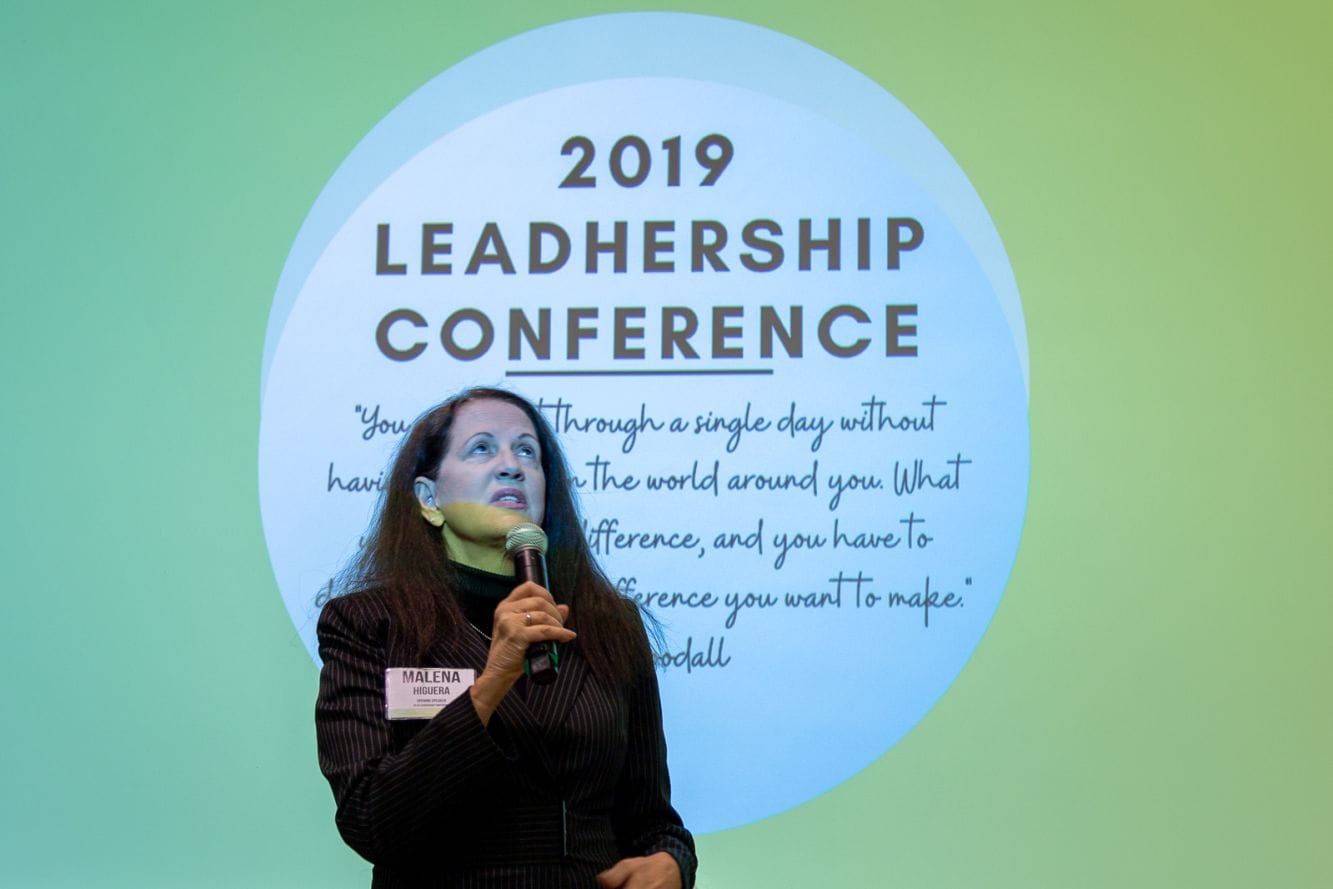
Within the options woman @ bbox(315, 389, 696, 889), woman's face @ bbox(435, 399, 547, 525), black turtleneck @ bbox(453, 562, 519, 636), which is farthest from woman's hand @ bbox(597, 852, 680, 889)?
woman's face @ bbox(435, 399, 547, 525)

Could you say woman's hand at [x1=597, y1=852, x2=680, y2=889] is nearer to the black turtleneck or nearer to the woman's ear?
the black turtleneck

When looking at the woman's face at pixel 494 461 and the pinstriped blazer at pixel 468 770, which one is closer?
the pinstriped blazer at pixel 468 770

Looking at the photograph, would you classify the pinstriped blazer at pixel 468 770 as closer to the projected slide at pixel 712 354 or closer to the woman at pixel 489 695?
the woman at pixel 489 695

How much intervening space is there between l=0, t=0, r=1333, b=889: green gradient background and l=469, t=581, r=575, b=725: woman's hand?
93cm

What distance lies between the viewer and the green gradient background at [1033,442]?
2861 mm

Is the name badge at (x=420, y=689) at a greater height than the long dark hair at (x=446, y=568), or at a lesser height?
lesser

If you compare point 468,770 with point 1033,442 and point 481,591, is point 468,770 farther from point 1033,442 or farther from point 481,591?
point 1033,442

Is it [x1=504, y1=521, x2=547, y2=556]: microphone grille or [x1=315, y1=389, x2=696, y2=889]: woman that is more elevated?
[x1=504, y1=521, x2=547, y2=556]: microphone grille

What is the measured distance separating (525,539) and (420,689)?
0.80 feet

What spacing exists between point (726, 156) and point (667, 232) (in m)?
0.18

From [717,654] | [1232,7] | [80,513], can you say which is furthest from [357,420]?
[1232,7]

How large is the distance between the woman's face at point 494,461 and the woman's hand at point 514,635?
340 mm

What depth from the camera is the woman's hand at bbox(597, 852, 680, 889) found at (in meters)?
2.30

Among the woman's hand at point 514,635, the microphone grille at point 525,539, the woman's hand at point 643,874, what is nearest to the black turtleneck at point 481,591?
the microphone grille at point 525,539
